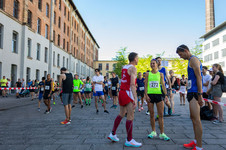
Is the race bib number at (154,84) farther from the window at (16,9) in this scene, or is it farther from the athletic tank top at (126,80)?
the window at (16,9)

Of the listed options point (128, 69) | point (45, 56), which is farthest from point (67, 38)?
point (128, 69)

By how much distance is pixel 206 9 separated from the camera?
58969mm

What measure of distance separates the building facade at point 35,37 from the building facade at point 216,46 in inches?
1227

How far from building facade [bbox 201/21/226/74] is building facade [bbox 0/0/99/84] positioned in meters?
31.2

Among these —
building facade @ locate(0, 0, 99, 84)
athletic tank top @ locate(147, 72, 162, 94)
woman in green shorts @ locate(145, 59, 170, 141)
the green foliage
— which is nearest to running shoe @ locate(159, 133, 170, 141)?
woman in green shorts @ locate(145, 59, 170, 141)

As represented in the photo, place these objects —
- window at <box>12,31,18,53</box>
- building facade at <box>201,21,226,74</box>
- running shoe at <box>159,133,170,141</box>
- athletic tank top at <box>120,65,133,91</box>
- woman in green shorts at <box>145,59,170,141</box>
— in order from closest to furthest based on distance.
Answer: athletic tank top at <box>120,65,133,91</box>
running shoe at <box>159,133,170,141</box>
woman in green shorts at <box>145,59,170,141</box>
window at <box>12,31,18,53</box>
building facade at <box>201,21,226,74</box>

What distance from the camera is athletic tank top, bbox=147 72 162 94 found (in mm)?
4867

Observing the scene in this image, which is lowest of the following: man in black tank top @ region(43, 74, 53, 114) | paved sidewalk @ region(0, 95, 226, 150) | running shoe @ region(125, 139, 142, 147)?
paved sidewalk @ region(0, 95, 226, 150)

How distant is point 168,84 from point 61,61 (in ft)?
96.9

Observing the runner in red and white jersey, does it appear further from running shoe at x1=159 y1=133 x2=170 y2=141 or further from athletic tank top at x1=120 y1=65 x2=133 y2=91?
running shoe at x1=159 y1=133 x2=170 y2=141

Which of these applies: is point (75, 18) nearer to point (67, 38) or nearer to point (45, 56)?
point (67, 38)

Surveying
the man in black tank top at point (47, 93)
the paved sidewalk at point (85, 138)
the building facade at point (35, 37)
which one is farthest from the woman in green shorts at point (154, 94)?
the building facade at point (35, 37)

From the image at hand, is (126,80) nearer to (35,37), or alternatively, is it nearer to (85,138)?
(85,138)

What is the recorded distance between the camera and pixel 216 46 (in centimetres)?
5084
